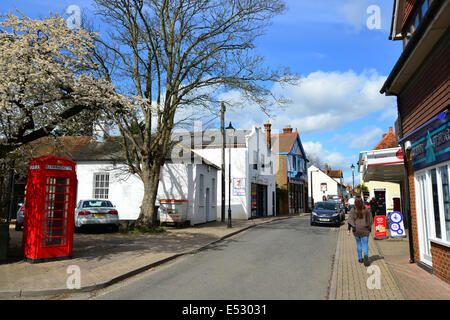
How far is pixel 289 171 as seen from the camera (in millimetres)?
41500

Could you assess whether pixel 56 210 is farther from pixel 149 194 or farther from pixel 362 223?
pixel 362 223

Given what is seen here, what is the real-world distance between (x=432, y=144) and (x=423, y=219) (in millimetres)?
2389

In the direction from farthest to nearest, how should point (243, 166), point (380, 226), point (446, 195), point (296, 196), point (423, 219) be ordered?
point (296, 196), point (243, 166), point (380, 226), point (423, 219), point (446, 195)

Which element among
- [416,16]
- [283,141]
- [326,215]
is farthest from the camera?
[283,141]

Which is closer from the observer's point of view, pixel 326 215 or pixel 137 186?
pixel 326 215

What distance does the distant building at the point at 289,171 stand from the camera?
39.5m

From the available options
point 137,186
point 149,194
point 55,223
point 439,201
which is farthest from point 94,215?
point 439,201

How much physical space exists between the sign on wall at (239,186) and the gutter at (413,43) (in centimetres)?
1784

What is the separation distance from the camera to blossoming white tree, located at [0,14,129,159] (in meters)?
8.18

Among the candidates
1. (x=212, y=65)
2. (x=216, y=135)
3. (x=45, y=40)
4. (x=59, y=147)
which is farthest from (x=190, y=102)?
(x=216, y=135)

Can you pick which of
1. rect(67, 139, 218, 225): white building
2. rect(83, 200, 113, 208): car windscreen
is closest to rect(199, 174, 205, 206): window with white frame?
rect(67, 139, 218, 225): white building

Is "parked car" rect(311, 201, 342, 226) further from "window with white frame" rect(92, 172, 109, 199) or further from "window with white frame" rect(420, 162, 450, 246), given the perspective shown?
"window with white frame" rect(92, 172, 109, 199)

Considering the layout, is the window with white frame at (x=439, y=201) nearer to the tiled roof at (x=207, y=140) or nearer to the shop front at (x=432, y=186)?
the shop front at (x=432, y=186)
